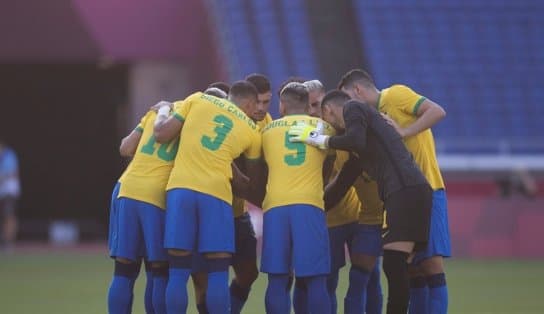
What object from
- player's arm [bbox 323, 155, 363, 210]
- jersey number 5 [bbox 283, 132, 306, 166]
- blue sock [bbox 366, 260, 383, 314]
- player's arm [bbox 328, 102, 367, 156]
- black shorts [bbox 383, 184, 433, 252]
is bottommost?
blue sock [bbox 366, 260, 383, 314]

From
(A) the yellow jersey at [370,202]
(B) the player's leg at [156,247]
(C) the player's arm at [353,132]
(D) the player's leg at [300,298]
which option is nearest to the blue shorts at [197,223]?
(B) the player's leg at [156,247]

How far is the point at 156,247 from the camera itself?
10594mm

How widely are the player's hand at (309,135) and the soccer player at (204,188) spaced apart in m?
0.31

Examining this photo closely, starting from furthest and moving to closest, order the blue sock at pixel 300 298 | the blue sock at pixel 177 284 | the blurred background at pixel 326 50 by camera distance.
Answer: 1. the blurred background at pixel 326 50
2. the blue sock at pixel 300 298
3. the blue sock at pixel 177 284

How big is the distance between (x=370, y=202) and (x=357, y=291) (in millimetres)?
808

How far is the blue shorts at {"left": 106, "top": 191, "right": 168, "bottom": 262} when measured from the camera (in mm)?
10609

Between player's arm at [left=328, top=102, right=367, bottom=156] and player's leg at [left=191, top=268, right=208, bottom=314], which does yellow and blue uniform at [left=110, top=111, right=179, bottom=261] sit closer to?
player's leg at [left=191, top=268, right=208, bottom=314]

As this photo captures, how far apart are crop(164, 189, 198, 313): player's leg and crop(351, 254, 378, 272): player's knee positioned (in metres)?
1.46

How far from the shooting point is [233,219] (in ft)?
35.2

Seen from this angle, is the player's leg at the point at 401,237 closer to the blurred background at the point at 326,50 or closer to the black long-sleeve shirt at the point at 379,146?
the black long-sleeve shirt at the point at 379,146

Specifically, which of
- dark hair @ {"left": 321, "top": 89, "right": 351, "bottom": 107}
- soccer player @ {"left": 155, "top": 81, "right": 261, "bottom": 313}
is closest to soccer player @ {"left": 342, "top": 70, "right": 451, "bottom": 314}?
dark hair @ {"left": 321, "top": 89, "right": 351, "bottom": 107}

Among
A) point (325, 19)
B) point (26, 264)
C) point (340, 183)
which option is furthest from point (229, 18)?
point (340, 183)

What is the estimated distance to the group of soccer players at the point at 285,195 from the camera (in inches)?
407

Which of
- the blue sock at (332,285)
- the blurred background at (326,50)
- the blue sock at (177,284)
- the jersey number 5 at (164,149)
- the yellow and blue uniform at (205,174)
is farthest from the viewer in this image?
the blurred background at (326,50)
